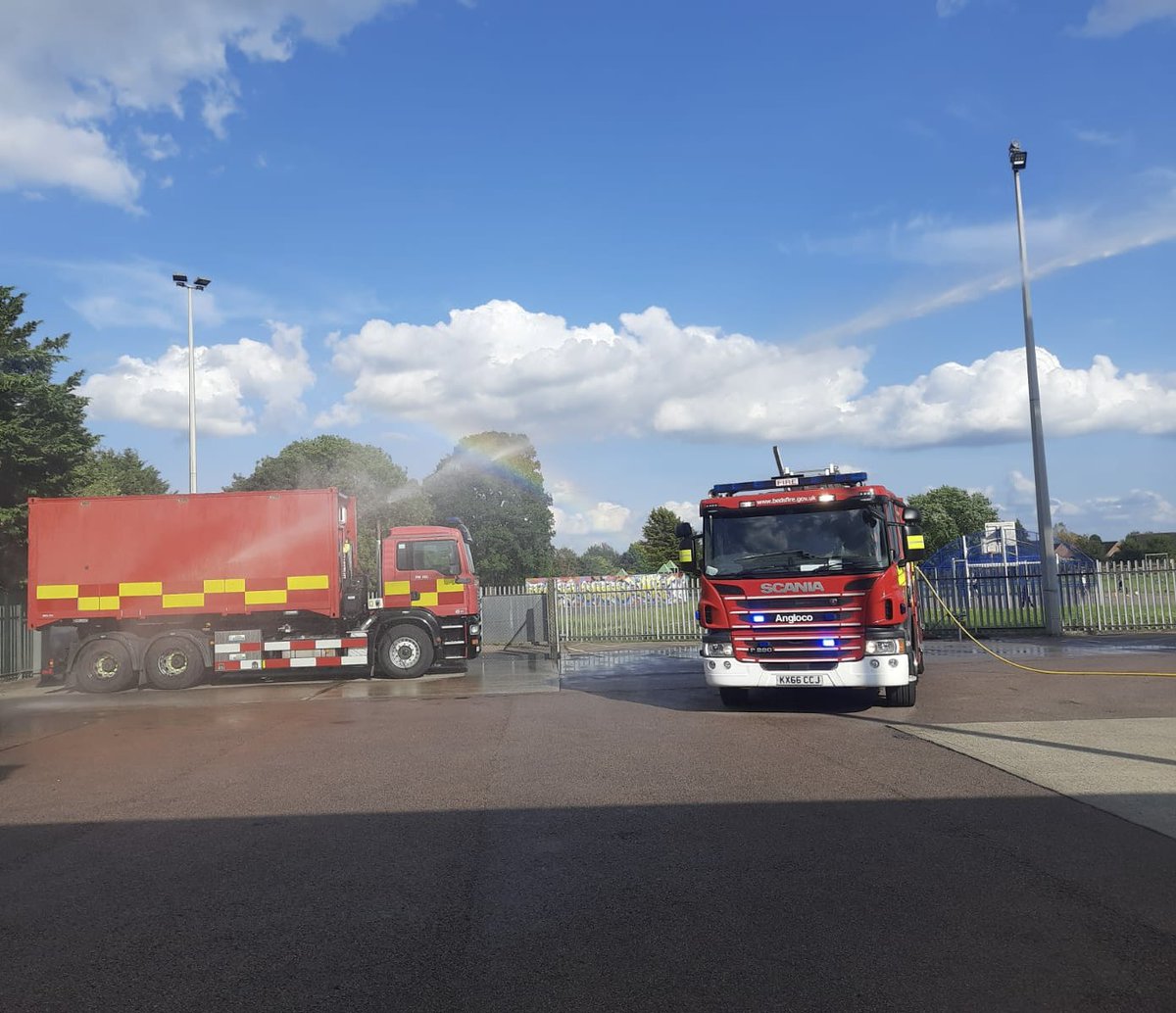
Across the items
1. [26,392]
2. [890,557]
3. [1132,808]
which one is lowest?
[1132,808]

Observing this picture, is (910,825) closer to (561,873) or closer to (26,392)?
(561,873)

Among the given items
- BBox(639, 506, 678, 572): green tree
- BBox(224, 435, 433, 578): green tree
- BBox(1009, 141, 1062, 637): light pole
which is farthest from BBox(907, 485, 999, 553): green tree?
BBox(1009, 141, 1062, 637): light pole

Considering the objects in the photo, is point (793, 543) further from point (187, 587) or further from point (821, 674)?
point (187, 587)

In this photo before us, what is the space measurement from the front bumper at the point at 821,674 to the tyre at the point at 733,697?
1.92ft

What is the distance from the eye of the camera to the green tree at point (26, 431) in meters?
20.8

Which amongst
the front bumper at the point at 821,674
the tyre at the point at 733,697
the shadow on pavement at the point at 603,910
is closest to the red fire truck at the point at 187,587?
the tyre at the point at 733,697

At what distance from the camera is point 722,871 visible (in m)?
5.27

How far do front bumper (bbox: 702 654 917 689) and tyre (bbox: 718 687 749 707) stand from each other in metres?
0.59

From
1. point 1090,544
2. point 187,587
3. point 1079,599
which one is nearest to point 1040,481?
point 1079,599

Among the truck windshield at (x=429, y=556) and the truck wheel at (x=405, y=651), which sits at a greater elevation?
the truck windshield at (x=429, y=556)

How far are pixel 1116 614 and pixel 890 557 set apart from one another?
15.5m

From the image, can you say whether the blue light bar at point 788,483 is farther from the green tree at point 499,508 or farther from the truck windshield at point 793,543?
the green tree at point 499,508

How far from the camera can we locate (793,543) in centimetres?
1166

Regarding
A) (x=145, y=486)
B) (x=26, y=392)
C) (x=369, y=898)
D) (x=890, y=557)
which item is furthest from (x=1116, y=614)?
(x=145, y=486)
